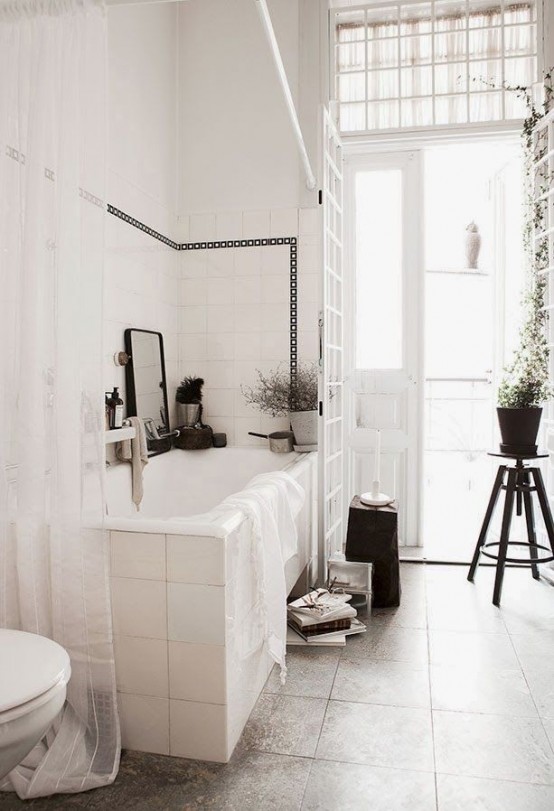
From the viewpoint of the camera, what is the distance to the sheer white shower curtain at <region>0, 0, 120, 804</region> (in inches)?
68.5

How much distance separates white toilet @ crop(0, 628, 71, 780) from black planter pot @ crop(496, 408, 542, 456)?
2.48 m

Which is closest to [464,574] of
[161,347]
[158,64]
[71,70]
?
[161,347]

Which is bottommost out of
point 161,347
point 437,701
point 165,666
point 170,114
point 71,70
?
point 437,701

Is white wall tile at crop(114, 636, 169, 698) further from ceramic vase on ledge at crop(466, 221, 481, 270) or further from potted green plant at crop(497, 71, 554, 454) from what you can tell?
ceramic vase on ledge at crop(466, 221, 481, 270)

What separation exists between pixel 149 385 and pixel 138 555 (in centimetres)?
188

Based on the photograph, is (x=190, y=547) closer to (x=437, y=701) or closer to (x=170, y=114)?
(x=437, y=701)

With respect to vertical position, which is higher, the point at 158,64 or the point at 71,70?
the point at 158,64

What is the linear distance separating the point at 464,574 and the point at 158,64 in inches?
136

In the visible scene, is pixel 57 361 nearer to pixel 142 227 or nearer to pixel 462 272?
pixel 142 227

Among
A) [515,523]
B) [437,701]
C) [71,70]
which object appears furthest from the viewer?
[515,523]

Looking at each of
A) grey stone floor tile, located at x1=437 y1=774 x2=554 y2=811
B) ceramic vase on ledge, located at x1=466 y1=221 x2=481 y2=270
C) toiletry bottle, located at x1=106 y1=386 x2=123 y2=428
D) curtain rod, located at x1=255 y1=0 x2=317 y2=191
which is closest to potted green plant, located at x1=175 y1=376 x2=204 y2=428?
toiletry bottle, located at x1=106 y1=386 x2=123 y2=428

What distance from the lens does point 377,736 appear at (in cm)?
200

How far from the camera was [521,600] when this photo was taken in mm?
3203

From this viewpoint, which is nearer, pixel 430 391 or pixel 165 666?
pixel 165 666
